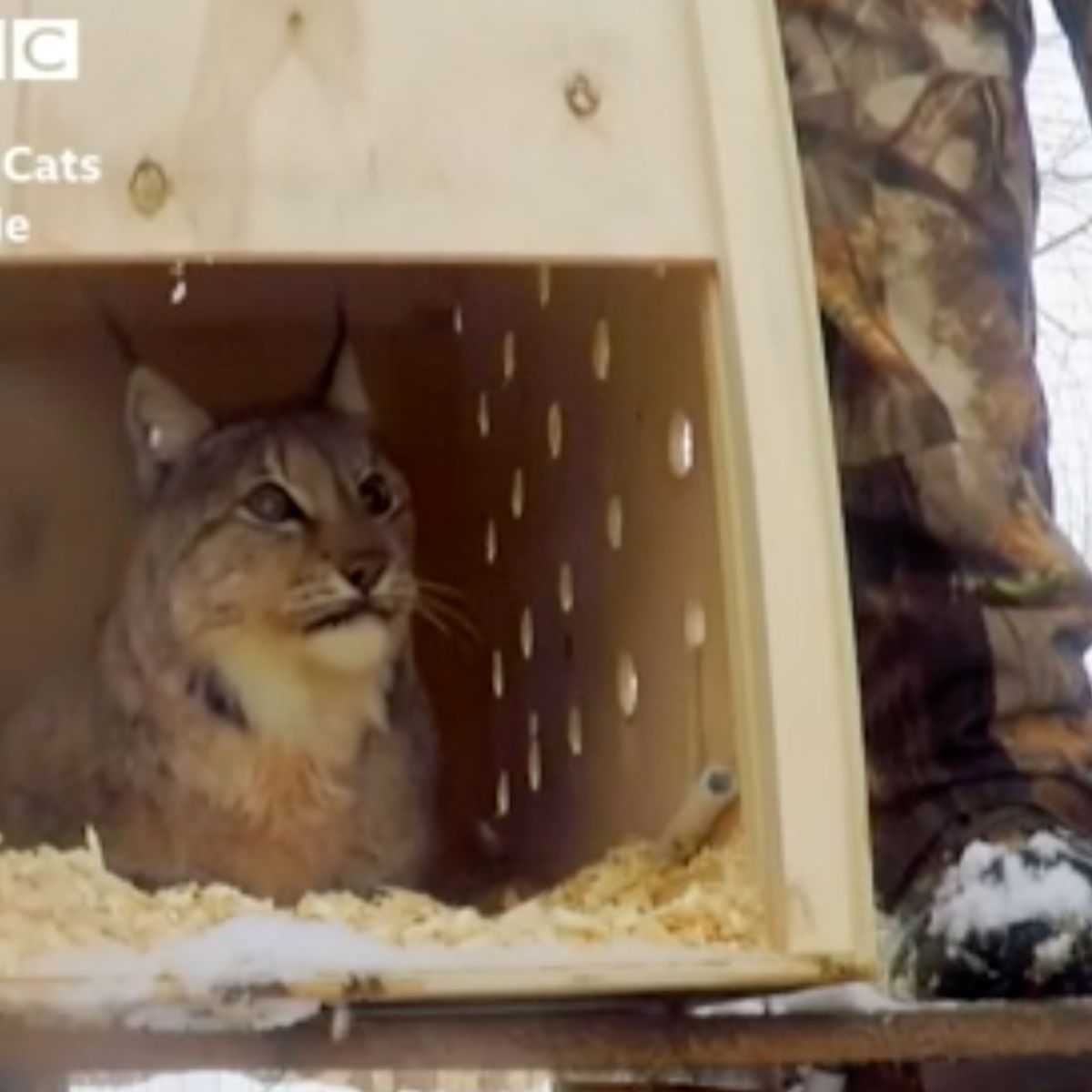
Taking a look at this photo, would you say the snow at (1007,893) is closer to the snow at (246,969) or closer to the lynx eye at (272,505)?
the snow at (246,969)

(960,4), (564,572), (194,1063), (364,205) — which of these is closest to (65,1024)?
(194,1063)

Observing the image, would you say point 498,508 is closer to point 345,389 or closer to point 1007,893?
point 345,389

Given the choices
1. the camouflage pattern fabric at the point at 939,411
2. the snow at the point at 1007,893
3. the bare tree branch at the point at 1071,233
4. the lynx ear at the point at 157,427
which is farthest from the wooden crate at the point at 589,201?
the bare tree branch at the point at 1071,233

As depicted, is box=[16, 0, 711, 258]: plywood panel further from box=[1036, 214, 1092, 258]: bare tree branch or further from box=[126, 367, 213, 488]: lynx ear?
box=[1036, 214, 1092, 258]: bare tree branch

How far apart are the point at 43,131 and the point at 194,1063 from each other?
0.41 meters

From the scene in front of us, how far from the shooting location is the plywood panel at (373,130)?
4.10 ft

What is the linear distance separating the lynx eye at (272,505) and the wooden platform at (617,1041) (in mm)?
470

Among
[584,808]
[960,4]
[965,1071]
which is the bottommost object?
[965,1071]

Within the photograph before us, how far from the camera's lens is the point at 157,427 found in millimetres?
1798

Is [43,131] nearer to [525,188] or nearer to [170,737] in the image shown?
[525,188]

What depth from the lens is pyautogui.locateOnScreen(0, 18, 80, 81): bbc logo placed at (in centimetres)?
124

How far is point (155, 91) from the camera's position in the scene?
1.26 metres

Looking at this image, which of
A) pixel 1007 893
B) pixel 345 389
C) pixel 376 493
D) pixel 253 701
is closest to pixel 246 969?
pixel 1007 893

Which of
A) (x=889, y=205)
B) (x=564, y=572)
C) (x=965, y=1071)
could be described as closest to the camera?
(x=965, y=1071)
